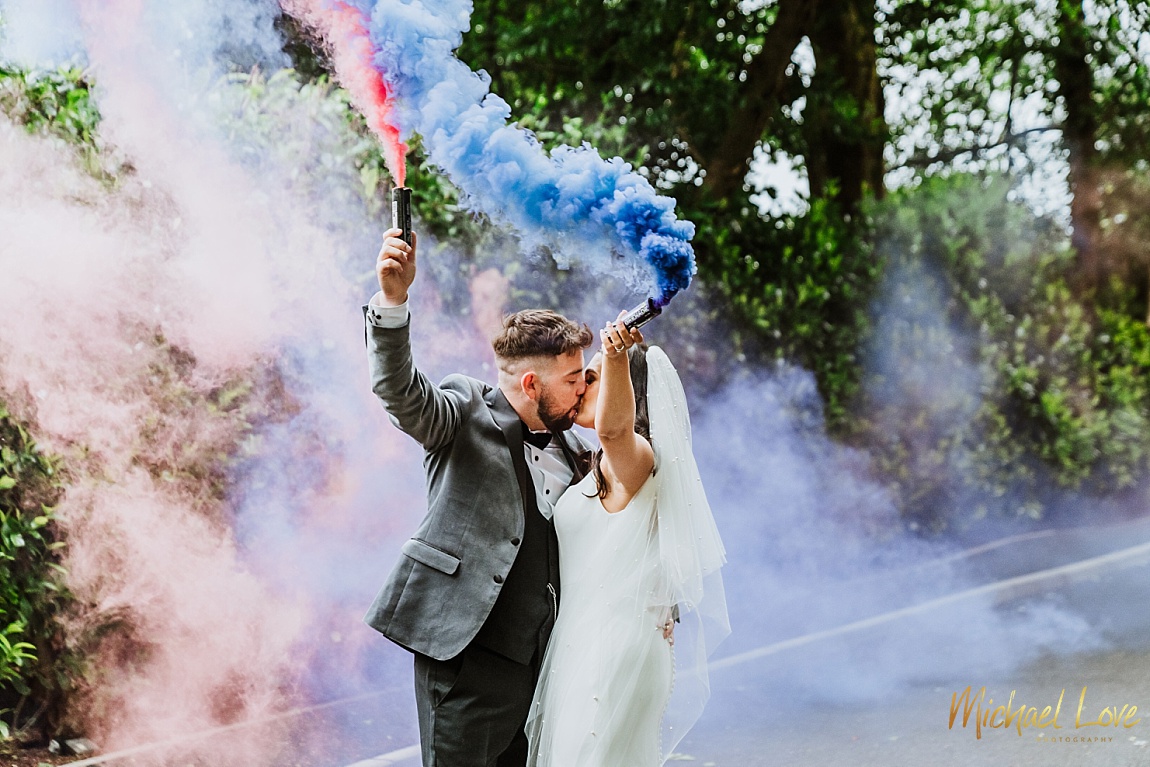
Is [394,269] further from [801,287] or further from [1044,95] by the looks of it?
[1044,95]

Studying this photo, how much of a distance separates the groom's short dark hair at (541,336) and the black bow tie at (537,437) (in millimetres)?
240

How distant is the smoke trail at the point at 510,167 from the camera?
294cm

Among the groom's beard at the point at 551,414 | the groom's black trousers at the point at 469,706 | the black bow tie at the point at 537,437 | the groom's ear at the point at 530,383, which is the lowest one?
the groom's black trousers at the point at 469,706

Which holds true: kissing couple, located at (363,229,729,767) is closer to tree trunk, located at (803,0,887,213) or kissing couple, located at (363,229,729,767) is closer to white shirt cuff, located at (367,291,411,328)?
white shirt cuff, located at (367,291,411,328)

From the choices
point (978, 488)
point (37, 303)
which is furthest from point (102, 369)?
Answer: point (978, 488)

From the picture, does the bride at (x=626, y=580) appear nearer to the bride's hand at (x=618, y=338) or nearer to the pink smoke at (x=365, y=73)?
the bride's hand at (x=618, y=338)

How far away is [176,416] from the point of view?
5230 mm

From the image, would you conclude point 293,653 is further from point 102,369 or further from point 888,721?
point 888,721

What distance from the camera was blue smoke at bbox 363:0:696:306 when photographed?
9.64 ft

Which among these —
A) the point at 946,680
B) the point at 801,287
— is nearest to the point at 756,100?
the point at 801,287

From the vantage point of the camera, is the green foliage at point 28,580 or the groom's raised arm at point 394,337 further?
the green foliage at point 28,580

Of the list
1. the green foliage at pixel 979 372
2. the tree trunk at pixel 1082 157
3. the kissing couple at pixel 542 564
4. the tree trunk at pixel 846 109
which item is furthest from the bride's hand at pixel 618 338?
the tree trunk at pixel 1082 157

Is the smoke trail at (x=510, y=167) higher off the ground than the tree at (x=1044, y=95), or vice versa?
the tree at (x=1044, y=95)

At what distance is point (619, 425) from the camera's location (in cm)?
300
